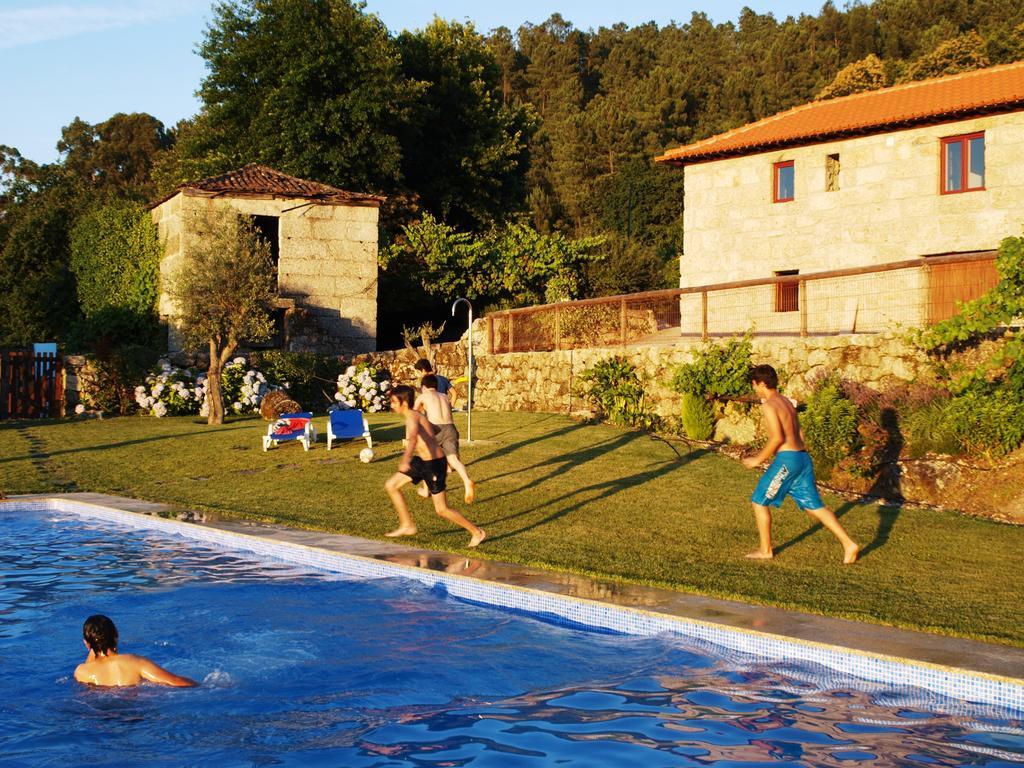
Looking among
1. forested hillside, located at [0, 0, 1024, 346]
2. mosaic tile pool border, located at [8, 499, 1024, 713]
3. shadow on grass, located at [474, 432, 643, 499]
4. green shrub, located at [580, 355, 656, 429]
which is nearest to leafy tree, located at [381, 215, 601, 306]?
forested hillside, located at [0, 0, 1024, 346]

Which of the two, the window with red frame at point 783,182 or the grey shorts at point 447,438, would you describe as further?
the window with red frame at point 783,182

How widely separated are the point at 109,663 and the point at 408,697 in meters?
2.19

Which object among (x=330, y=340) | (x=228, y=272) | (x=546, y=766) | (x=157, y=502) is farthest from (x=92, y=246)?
(x=546, y=766)

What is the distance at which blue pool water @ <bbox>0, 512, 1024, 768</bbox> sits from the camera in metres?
6.21

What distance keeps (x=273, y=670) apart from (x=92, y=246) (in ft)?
107

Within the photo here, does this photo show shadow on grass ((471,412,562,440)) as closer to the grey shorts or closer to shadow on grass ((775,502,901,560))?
the grey shorts

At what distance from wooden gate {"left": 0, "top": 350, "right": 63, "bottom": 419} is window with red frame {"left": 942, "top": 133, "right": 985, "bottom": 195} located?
2444cm

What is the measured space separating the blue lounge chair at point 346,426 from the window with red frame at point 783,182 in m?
16.3

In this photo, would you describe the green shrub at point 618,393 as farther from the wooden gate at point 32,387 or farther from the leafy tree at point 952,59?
the leafy tree at point 952,59

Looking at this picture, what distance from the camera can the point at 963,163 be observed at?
26688 millimetres

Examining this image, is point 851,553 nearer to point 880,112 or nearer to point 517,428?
point 517,428

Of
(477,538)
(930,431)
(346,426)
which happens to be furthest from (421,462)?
(930,431)

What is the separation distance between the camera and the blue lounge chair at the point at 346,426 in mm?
19250

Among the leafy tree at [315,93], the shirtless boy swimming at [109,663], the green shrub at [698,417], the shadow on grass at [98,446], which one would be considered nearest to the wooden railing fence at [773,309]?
the green shrub at [698,417]
